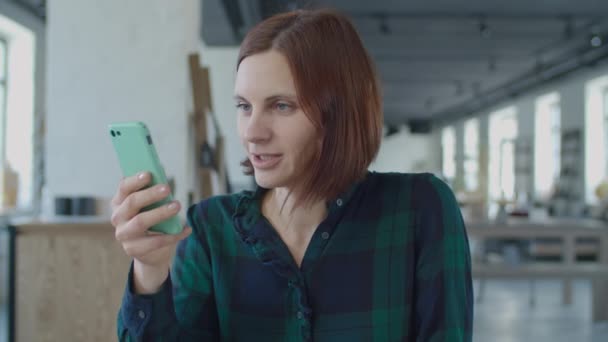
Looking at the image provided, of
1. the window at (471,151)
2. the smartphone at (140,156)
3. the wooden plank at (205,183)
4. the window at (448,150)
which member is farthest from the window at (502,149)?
the smartphone at (140,156)

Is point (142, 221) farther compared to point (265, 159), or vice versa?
point (265, 159)

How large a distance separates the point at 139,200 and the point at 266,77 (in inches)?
10.4

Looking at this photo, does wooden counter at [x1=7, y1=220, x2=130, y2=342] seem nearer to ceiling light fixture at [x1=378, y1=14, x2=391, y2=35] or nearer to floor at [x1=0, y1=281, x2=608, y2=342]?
floor at [x1=0, y1=281, x2=608, y2=342]

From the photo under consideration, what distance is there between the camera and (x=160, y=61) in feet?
10.7

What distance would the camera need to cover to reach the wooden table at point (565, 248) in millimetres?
5020

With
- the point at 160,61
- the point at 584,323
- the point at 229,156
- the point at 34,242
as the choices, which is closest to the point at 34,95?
the point at 229,156

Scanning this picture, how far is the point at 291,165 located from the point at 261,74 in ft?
0.47

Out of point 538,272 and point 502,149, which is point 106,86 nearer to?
point 538,272

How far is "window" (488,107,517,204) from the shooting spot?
1535 centimetres

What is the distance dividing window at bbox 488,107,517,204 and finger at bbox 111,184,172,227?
49.4 ft

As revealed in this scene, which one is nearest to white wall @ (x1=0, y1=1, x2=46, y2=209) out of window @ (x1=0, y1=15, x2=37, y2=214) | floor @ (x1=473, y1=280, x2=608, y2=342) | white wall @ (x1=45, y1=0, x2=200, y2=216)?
window @ (x1=0, y1=15, x2=37, y2=214)

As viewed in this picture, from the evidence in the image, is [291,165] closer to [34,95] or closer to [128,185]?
[128,185]

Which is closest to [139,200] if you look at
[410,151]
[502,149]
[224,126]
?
[224,126]

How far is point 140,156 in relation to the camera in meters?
0.79
